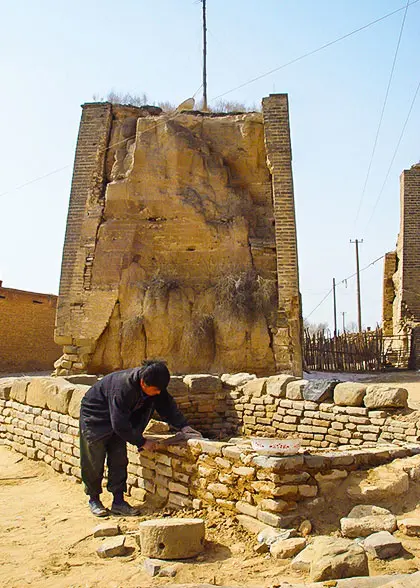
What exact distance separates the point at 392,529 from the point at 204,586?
152 centimetres

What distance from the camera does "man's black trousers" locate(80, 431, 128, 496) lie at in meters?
5.50

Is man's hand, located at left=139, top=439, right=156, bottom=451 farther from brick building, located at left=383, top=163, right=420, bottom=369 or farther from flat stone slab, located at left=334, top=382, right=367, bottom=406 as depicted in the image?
brick building, located at left=383, top=163, right=420, bottom=369

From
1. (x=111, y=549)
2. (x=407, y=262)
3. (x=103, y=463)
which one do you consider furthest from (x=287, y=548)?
(x=407, y=262)

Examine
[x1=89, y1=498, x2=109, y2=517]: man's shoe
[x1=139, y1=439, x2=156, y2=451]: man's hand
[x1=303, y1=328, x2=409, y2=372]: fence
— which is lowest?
[x1=89, y1=498, x2=109, y2=517]: man's shoe

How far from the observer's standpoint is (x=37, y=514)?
5.49m

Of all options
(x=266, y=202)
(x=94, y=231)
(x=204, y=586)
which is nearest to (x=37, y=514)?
(x=204, y=586)

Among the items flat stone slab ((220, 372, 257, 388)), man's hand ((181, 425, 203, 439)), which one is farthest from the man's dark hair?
flat stone slab ((220, 372, 257, 388))

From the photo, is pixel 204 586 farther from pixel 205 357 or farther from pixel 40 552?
pixel 205 357

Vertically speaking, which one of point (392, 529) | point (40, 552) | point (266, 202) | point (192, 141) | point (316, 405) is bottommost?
point (40, 552)

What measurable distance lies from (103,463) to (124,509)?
481 mm

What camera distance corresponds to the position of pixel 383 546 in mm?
3652

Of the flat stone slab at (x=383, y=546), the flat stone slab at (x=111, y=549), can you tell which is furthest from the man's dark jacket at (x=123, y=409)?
the flat stone slab at (x=383, y=546)

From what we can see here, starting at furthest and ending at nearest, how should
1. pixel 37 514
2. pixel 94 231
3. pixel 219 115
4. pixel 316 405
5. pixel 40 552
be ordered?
pixel 219 115 → pixel 94 231 → pixel 316 405 → pixel 37 514 → pixel 40 552

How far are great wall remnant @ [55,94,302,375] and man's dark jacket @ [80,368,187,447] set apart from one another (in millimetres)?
8124
